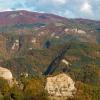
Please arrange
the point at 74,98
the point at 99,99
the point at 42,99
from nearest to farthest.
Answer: the point at 42,99, the point at 74,98, the point at 99,99

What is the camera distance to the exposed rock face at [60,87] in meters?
153

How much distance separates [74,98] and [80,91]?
723 inches

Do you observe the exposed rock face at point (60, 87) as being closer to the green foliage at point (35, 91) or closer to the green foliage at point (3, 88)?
the green foliage at point (35, 91)

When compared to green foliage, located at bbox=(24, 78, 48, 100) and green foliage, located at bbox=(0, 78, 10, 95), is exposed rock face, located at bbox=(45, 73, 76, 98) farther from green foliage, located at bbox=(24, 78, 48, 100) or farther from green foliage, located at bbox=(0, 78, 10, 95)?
green foliage, located at bbox=(0, 78, 10, 95)

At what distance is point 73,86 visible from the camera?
529 feet

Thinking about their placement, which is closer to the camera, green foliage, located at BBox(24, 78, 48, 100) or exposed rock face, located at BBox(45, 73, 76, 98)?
green foliage, located at BBox(24, 78, 48, 100)

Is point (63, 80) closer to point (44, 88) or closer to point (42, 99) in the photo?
point (44, 88)

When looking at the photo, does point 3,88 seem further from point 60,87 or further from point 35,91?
point 60,87

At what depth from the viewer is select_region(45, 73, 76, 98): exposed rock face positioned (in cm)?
15335

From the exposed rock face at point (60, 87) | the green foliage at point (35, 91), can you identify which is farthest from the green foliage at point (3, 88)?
the exposed rock face at point (60, 87)

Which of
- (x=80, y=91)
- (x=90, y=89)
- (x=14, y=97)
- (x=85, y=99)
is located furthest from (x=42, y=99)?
(x=90, y=89)

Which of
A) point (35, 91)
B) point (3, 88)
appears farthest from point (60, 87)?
point (3, 88)

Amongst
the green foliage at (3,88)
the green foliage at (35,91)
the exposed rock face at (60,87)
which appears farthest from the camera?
the exposed rock face at (60,87)

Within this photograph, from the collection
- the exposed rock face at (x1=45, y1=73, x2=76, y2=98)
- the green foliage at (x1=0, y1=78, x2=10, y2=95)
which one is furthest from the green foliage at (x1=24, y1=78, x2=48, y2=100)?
the green foliage at (x1=0, y1=78, x2=10, y2=95)
